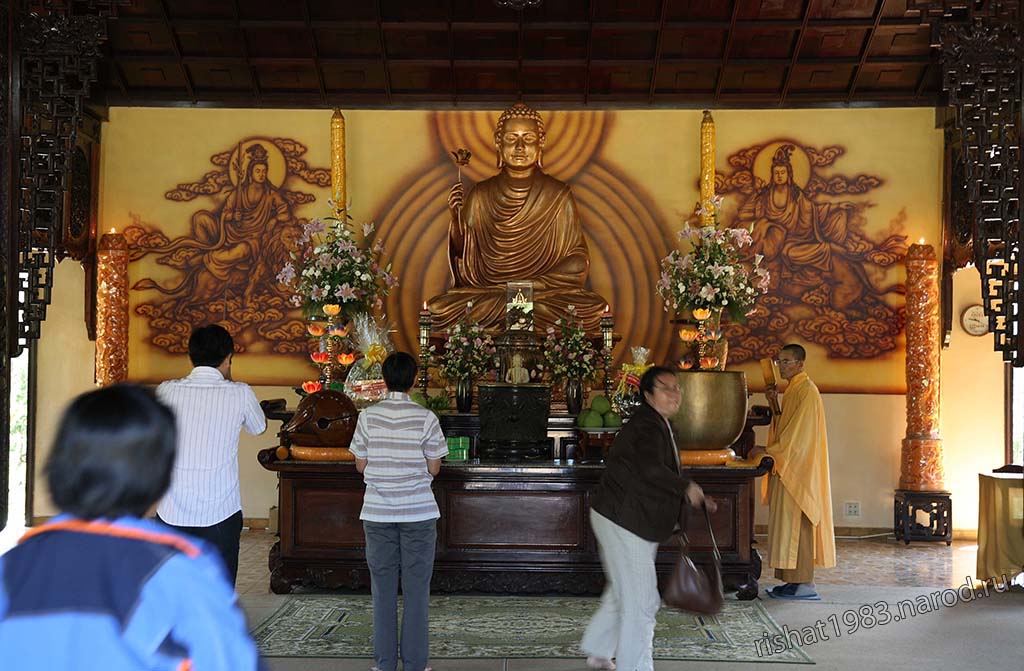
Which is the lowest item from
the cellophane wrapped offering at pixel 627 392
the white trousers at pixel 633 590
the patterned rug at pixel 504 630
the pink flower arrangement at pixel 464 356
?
the patterned rug at pixel 504 630

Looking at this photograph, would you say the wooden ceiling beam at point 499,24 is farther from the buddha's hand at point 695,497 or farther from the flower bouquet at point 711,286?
the buddha's hand at point 695,497

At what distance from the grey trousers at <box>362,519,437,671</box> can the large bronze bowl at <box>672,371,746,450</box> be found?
1.77 metres

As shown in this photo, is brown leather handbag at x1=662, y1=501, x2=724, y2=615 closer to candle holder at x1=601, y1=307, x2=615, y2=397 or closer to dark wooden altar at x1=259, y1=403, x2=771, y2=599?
dark wooden altar at x1=259, y1=403, x2=771, y2=599

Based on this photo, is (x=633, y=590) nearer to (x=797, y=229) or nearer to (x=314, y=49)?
(x=797, y=229)

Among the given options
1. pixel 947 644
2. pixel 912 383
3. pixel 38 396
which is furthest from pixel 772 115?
pixel 38 396

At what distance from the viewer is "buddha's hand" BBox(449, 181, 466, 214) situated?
7996 mm

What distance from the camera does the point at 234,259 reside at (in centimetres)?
818

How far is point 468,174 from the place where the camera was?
844 cm

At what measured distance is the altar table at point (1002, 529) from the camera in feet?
19.0

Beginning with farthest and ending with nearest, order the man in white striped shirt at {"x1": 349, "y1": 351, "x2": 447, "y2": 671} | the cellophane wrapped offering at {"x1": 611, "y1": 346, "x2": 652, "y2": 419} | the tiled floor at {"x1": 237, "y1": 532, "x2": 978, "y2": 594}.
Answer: the tiled floor at {"x1": 237, "y1": 532, "x2": 978, "y2": 594}
the cellophane wrapped offering at {"x1": 611, "y1": 346, "x2": 652, "y2": 419}
the man in white striped shirt at {"x1": 349, "y1": 351, "x2": 447, "y2": 671}

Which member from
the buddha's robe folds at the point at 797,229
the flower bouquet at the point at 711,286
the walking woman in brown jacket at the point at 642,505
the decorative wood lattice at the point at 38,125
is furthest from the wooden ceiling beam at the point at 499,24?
the walking woman in brown jacket at the point at 642,505

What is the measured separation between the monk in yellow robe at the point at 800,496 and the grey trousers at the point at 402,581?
96.2 inches

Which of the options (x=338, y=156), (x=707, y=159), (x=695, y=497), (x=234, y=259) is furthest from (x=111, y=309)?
(x=695, y=497)

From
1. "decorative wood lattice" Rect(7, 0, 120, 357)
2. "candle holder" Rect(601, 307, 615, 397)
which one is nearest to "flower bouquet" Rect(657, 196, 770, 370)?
"candle holder" Rect(601, 307, 615, 397)
